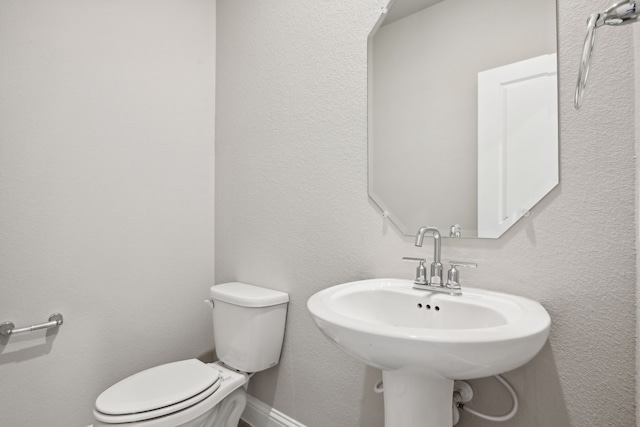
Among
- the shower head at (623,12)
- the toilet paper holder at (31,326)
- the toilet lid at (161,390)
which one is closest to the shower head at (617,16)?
the shower head at (623,12)

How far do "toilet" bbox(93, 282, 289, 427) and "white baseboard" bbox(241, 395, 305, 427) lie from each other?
0.19 metres

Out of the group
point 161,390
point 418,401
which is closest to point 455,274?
point 418,401

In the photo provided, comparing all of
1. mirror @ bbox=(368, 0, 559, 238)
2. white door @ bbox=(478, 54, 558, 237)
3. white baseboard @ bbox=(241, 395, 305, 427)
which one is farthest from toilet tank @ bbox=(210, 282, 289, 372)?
white door @ bbox=(478, 54, 558, 237)

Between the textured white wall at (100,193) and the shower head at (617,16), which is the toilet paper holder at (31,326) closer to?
the textured white wall at (100,193)

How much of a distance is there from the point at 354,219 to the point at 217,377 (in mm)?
840

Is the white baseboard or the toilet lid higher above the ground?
the toilet lid

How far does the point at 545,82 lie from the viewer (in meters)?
0.93

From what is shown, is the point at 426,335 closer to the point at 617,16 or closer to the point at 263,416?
the point at 617,16

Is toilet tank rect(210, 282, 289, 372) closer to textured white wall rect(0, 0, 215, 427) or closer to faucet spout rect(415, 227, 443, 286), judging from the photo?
textured white wall rect(0, 0, 215, 427)

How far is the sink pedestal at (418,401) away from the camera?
853 mm

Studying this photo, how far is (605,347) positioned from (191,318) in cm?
176

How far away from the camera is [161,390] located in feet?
4.00

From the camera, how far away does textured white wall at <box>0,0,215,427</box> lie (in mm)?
1303

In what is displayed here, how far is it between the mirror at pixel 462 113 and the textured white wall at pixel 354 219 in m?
0.05
